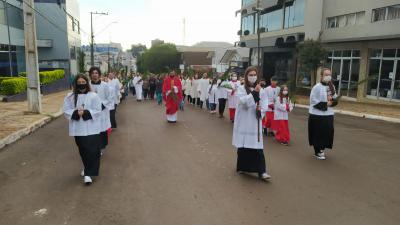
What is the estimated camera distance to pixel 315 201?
18.7 ft

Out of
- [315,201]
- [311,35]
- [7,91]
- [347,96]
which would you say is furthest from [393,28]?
[7,91]

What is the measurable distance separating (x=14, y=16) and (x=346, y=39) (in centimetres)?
2536

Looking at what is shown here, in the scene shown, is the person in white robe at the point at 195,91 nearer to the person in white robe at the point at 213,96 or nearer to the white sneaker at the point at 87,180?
the person in white robe at the point at 213,96

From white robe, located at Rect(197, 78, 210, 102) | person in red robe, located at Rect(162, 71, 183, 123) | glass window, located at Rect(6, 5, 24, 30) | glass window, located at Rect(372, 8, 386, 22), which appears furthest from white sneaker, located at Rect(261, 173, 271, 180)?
glass window, located at Rect(6, 5, 24, 30)

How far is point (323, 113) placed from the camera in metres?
8.28

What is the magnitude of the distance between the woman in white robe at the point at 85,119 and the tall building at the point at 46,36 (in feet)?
86.2

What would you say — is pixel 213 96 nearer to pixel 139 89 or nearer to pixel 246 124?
pixel 139 89

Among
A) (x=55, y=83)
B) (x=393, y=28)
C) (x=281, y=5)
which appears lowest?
(x=55, y=83)

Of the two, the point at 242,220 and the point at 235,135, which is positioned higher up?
the point at 235,135

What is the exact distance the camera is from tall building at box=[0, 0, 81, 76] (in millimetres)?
30609

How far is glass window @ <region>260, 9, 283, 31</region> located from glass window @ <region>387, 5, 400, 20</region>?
14.2 metres

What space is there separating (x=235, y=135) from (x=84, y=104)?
8.23 ft

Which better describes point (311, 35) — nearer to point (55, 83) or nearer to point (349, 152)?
point (55, 83)

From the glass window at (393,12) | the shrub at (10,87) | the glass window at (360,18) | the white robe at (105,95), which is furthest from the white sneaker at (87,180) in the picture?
the glass window at (360,18)
